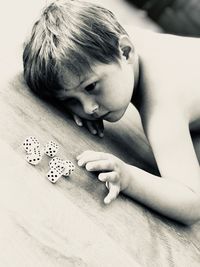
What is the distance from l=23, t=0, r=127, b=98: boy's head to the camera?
929 millimetres

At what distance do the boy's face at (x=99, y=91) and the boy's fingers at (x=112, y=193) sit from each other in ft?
0.81

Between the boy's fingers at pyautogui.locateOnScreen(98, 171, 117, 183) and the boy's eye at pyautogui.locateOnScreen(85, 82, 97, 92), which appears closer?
the boy's fingers at pyautogui.locateOnScreen(98, 171, 117, 183)

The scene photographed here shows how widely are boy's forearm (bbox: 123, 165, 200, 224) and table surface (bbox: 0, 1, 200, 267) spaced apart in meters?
0.02

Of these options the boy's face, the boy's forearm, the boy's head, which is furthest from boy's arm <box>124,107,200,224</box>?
the boy's head

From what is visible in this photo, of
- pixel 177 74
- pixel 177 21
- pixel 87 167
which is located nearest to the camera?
pixel 87 167

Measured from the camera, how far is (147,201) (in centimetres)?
84

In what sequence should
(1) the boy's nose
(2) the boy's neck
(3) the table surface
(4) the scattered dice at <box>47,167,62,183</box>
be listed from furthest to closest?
(2) the boy's neck
(1) the boy's nose
(4) the scattered dice at <box>47,167,62,183</box>
(3) the table surface

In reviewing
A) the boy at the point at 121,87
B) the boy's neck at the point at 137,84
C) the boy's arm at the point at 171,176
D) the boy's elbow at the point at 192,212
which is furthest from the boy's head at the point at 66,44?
the boy's elbow at the point at 192,212

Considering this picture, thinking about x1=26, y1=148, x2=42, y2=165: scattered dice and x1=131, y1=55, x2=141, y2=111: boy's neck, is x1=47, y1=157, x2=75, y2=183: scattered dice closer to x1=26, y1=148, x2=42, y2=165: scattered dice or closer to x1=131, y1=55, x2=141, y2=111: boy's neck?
x1=26, y1=148, x2=42, y2=165: scattered dice

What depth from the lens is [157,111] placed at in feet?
3.33

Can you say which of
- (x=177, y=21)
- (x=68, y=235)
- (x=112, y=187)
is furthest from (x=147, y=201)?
(x=177, y=21)

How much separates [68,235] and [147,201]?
235 millimetres

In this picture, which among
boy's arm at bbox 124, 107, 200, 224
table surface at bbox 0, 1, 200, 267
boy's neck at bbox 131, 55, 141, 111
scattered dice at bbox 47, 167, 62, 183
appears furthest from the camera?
boy's neck at bbox 131, 55, 141, 111

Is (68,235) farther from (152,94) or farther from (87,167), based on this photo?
(152,94)
